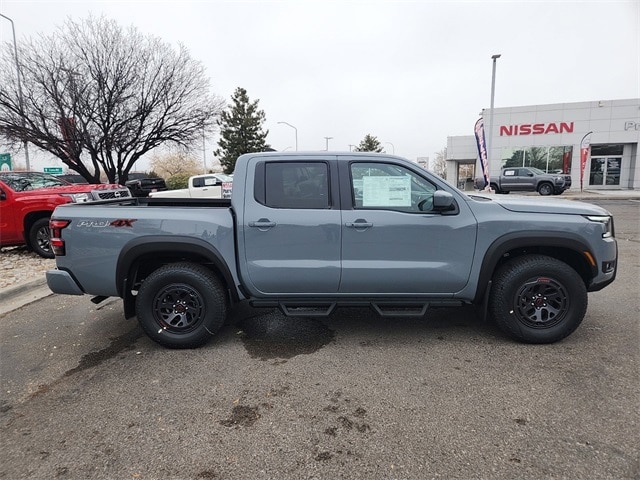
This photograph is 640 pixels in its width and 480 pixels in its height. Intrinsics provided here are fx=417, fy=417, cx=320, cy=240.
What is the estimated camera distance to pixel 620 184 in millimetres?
28984

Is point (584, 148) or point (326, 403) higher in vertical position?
point (584, 148)

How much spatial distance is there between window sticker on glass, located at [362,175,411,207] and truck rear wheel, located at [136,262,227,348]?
1.64m

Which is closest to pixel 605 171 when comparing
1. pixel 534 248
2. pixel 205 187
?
pixel 205 187

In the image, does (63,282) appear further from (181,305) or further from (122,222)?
(181,305)

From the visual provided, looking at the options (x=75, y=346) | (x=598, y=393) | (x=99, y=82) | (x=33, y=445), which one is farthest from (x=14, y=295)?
(x=99, y=82)

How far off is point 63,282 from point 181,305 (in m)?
1.13

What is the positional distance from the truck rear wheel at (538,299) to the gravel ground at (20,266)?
6.57 meters

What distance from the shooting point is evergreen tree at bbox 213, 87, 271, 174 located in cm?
4231

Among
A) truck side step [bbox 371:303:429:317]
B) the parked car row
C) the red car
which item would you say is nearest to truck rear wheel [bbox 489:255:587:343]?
truck side step [bbox 371:303:429:317]

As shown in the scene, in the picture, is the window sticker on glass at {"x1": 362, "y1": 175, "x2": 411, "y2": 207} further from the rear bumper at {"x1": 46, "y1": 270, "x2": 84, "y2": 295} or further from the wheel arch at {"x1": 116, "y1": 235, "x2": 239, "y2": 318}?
the rear bumper at {"x1": 46, "y1": 270, "x2": 84, "y2": 295}

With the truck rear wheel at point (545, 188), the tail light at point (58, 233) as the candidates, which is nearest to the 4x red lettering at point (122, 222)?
the tail light at point (58, 233)

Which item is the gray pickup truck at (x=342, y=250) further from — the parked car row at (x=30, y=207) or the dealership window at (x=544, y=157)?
the dealership window at (x=544, y=157)

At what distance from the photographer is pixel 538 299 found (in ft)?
12.6

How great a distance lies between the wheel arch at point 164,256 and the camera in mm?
3789
